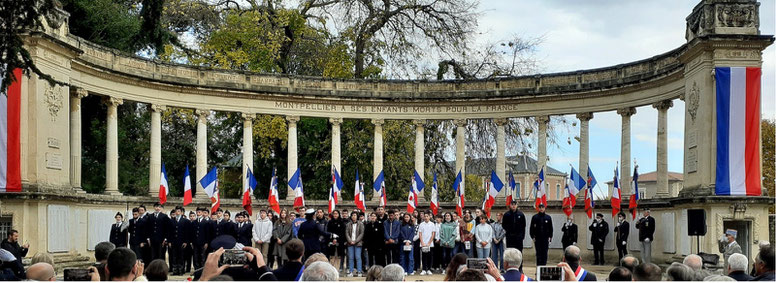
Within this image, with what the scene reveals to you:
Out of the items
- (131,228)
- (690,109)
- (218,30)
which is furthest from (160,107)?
(690,109)

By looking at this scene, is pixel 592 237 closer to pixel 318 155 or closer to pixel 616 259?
pixel 616 259

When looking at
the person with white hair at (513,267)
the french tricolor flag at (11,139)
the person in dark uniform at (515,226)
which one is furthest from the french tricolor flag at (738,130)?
the french tricolor flag at (11,139)

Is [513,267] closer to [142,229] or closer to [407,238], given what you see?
[407,238]

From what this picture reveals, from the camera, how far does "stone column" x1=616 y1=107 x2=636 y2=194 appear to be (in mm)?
34056

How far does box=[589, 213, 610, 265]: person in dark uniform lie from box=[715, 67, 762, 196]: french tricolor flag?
7.16 m

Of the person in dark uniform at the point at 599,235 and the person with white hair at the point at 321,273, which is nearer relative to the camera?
the person with white hair at the point at 321,273

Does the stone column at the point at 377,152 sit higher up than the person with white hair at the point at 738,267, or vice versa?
the stone column at the point at 377,152

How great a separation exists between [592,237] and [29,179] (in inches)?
763

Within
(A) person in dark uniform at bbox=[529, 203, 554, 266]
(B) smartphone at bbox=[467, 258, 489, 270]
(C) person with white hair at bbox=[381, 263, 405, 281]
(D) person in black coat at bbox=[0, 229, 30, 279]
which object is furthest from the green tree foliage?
(C) person with white hair at bbox=[381, 263, 405, 281]

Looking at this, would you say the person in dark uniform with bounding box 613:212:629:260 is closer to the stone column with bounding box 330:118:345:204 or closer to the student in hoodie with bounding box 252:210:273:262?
the stone column with bounding box 330:118:345:204

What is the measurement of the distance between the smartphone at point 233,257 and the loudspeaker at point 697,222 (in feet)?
53.8

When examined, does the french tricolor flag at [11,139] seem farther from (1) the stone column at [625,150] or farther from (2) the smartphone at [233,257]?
(1) the stone column at [625,150]

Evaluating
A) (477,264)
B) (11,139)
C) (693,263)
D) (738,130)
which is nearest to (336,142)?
(11,139)

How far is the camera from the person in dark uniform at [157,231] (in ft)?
85.4
